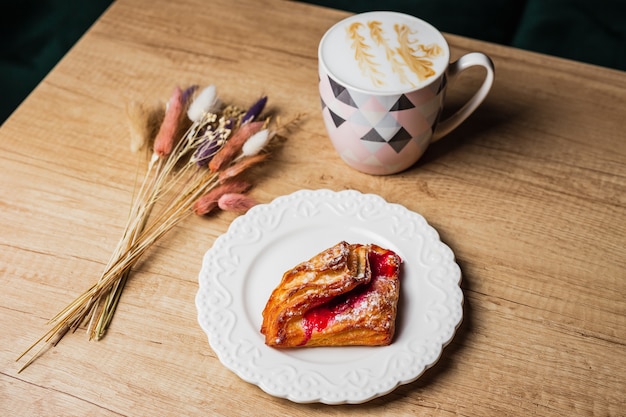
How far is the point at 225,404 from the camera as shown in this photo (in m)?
0.75

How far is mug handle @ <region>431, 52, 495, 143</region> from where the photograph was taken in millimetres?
949

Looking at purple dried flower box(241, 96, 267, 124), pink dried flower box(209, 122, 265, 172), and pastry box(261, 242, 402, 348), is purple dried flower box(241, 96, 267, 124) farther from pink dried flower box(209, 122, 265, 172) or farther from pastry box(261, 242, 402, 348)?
pastry box(261, 242, 402, 348)

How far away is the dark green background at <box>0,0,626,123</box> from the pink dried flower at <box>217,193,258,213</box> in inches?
36.7

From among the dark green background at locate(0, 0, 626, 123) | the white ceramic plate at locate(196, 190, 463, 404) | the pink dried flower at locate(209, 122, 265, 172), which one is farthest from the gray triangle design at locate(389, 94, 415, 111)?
the dark green background at locate(0, 0, 626, 123)

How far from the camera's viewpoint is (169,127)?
3.34 feet

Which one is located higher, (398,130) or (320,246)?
(398,130)

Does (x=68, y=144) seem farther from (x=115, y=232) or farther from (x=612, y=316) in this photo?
(x=612, y=316)

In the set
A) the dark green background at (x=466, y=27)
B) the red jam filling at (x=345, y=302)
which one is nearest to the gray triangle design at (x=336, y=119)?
the red jam filling at (x=345, y=302)

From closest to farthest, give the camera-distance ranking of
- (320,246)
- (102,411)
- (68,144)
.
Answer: (102,411)
(320,246)
(68,144)

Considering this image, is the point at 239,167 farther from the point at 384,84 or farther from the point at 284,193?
the point at 384,84

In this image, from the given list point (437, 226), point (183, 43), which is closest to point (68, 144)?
point (183, 43)

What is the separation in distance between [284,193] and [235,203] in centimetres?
9

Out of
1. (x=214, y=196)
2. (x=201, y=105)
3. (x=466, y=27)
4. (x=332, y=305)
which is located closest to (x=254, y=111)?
(x=201, y=105)

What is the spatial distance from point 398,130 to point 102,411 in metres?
0.53
